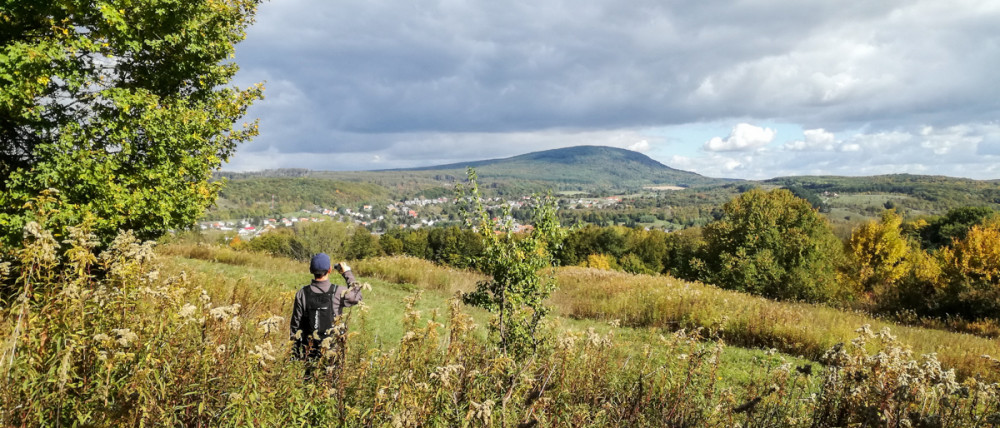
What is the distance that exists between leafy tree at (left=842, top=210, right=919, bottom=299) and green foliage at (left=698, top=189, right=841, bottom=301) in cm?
554

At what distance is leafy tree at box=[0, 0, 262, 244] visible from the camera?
7.01 metres

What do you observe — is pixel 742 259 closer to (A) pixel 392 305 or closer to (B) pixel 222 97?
(A) pixel 392 305

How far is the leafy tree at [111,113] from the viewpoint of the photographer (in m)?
7.01

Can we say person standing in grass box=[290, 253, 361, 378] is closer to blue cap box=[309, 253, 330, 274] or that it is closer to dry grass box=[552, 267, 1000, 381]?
blue cap box=[309, 253, 330, 274]

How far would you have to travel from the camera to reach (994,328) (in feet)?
55.8

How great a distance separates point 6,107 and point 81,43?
1515 mm

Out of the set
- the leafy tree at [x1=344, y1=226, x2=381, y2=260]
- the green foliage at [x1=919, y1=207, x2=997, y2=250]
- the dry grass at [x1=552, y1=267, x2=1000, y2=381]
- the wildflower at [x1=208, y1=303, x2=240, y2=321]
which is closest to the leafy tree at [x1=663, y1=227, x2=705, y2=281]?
the green foliage at [x1=919, y1=207, x2=997, y2=250]

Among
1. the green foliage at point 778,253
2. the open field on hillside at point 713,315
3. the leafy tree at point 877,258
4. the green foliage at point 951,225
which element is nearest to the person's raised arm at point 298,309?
the open field on hillside at point 713,315

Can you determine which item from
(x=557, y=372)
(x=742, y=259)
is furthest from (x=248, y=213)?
(x=557, y=372)

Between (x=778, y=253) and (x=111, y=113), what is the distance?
36.5 m

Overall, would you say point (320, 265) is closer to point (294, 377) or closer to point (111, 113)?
point (294, 377)

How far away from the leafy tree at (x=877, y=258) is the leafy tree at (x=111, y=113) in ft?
147

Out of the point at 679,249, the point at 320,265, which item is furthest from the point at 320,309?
the point at 679,249

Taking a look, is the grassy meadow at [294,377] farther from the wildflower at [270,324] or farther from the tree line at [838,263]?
the tree line at [838,263]
